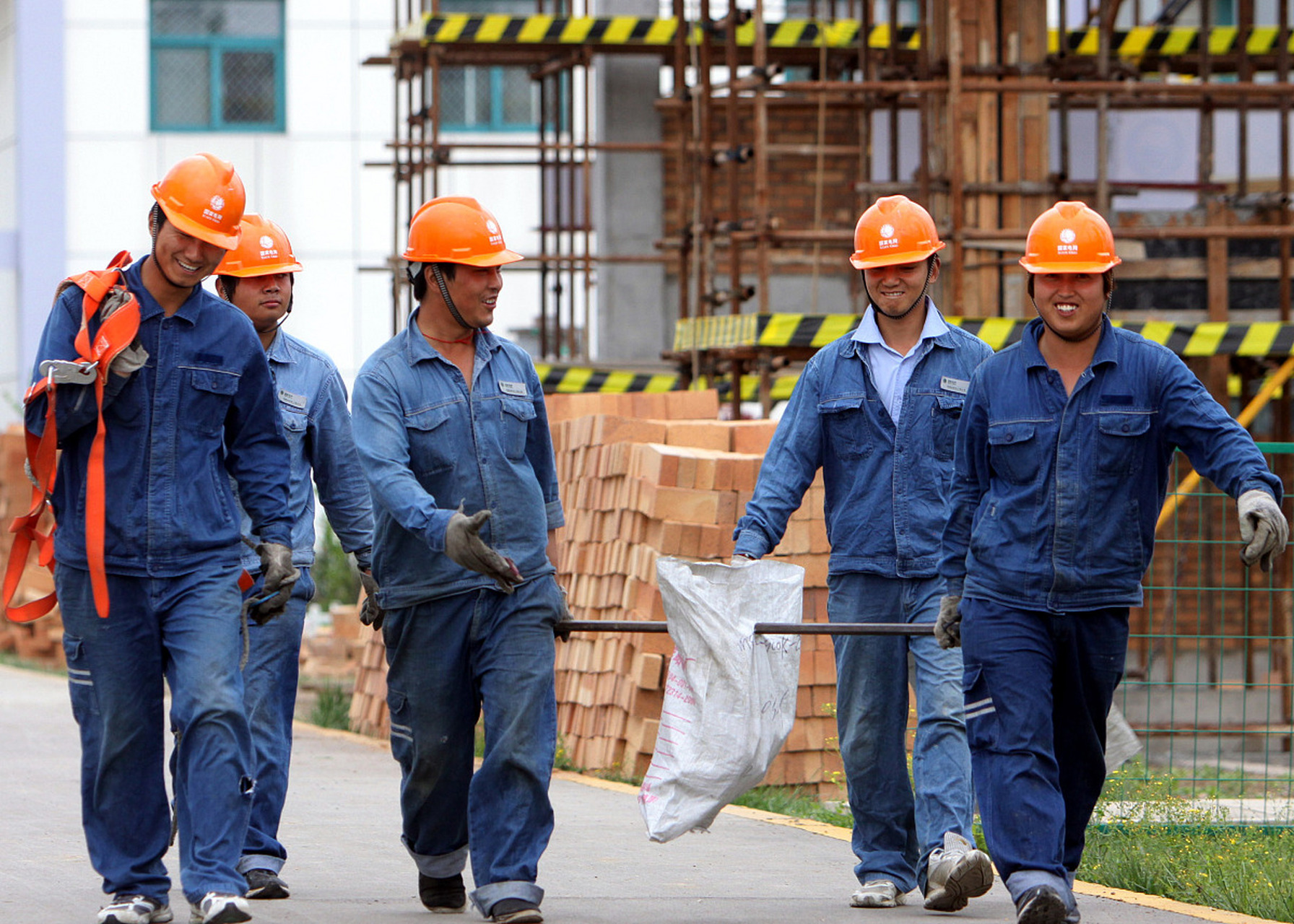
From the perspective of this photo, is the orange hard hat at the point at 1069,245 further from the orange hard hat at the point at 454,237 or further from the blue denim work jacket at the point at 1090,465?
the orange hard hat at the point at 454,237

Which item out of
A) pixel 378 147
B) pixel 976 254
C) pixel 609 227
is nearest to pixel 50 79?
pixel 378 147

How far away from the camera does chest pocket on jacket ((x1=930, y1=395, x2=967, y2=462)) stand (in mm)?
6426

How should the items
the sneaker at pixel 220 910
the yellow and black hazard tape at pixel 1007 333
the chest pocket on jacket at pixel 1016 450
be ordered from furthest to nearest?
1. the yellow and black hazard tape at pixel 1007 333
2. the chest pocket on jacket at pixel 1016 450
3. the sneaker at pixel 220 910

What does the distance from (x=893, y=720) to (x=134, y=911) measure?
7.67 feet

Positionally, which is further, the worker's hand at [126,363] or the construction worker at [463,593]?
the construction worker at [463,593]

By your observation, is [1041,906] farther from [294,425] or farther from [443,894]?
[294,425]

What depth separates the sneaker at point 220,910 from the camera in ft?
17.5

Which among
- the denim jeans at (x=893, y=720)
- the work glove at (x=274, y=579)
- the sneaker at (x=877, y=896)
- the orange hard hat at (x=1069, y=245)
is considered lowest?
the sneaker at (x=877, y=896)

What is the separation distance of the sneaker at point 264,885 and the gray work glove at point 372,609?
0.82 metres

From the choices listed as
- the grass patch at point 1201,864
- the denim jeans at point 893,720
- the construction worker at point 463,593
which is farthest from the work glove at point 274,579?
the grass patch at point 1201,864

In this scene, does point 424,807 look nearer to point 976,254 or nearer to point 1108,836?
point 1108,836

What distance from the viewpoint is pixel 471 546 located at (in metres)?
5.63

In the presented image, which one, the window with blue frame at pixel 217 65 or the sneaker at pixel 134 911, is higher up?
the window with blue frame at pixel 217 65

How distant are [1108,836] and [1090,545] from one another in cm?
215
